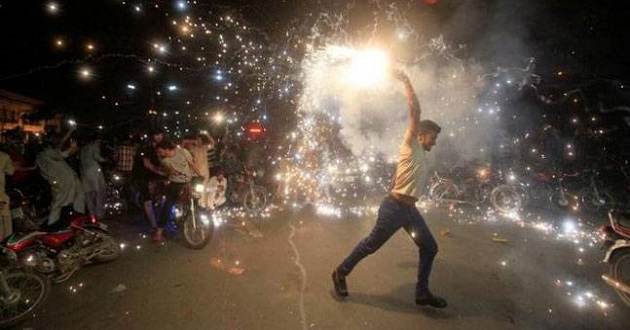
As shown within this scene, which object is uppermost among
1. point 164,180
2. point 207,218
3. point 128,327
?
point 164,180

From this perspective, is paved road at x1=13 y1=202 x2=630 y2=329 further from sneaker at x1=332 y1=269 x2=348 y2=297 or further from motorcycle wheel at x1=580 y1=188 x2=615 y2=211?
motorcycle wheel at x1=580 y1=188 x2=615 y2=211

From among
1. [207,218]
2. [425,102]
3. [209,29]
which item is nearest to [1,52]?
[209,29]

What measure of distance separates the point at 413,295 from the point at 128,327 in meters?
3.42

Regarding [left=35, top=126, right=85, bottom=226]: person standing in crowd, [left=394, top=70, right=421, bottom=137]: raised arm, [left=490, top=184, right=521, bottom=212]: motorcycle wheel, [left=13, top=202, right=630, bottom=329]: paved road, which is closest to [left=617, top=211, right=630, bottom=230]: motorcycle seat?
[left=13, top=202, right=630, bottom=329]: paved road

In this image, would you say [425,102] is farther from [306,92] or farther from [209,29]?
[209,29]

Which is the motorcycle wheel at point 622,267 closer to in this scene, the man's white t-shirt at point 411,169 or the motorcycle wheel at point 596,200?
the man's white t-shirt at point 411,169

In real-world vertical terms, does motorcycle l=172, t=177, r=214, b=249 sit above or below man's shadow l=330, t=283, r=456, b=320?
above

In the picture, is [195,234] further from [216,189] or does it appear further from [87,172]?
[216,189]

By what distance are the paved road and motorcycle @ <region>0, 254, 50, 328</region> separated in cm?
17

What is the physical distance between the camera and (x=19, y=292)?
471cm

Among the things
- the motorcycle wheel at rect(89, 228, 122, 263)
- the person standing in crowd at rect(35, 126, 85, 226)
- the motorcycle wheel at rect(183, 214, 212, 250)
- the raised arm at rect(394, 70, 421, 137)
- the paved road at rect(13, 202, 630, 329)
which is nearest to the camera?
the paved road at rect(13, 202, 630, 329)

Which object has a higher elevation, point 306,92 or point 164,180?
point 306,92

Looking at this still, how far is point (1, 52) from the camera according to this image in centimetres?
1360

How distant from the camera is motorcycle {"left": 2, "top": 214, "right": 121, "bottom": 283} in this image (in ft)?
17.5
